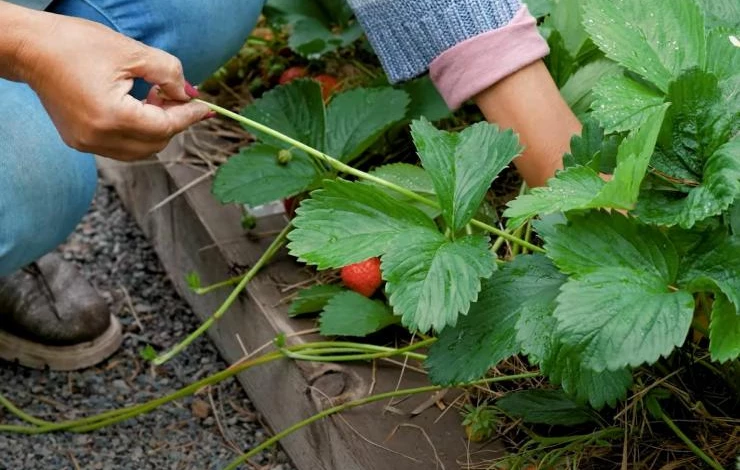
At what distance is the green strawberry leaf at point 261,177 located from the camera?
4.55ft

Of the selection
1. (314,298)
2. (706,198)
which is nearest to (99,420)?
(314,298)

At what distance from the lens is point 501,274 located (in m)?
0.99

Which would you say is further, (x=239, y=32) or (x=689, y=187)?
(x=239, y=32)

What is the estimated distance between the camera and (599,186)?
0.89 metres

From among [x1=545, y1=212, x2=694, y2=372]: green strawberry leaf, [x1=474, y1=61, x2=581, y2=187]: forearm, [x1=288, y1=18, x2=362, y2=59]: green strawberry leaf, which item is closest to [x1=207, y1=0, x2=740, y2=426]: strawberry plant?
[x1=545, y1=212, x2=694, y2=372]: green strawberry leaf

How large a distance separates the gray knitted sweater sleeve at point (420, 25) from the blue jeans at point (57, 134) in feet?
1.02

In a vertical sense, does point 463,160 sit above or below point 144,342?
above

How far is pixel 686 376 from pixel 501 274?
0.25 m

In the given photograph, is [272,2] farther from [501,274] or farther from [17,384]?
[501,274]

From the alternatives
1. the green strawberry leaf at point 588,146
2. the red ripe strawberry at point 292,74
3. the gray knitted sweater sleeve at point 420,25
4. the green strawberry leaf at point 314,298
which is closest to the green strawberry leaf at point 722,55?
the green strawberry leaf at point 588,146

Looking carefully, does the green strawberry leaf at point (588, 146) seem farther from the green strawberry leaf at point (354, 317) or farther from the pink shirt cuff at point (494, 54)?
the green strawberry leaf at point (354, 317)

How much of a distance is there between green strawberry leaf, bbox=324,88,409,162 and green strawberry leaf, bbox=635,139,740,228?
56 cm

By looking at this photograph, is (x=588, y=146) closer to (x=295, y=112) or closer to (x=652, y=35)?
(x=652, y=35)

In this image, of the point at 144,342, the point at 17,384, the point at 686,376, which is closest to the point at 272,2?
the point at 144,342
